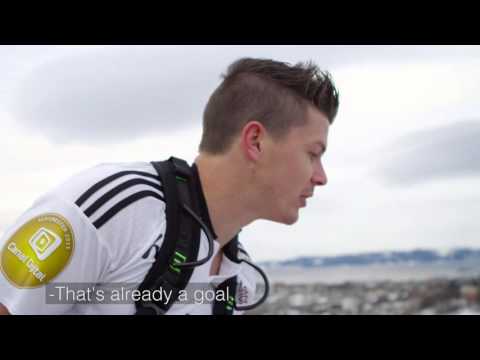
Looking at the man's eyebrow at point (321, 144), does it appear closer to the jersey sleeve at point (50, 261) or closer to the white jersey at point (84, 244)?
the white jersey at point (84, 244)

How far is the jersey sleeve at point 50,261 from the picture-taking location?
7.19 feet

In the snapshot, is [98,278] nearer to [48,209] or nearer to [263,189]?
[48,209]

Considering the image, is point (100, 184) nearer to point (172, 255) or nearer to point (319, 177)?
point (172, 255)

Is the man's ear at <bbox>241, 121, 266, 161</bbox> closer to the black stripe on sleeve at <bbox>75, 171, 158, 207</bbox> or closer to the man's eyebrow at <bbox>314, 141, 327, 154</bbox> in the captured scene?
the man's eyebrow at <bbox>314, 141, 327, 154</bbox>

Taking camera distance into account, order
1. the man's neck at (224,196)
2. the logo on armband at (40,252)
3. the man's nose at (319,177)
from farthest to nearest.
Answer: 1. the man's nose at (319,177)
2. the man's neck at (224,196)
3. the logo on armband at (40,252)

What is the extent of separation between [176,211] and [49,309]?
569 mm

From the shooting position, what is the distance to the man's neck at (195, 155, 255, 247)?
270 cm

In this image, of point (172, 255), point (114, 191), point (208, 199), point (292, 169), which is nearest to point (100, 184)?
point (114, 191)

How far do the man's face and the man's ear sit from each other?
3cm

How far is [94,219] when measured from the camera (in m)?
2.23

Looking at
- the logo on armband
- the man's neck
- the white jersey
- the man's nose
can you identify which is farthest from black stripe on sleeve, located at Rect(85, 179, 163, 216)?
the man's nose

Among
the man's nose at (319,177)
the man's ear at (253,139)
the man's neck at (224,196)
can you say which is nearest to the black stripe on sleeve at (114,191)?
the man's neck at (224,196)

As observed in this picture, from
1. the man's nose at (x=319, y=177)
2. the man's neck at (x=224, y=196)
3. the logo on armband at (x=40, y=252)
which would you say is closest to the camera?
the logo on armband at (x=40, y=252)
